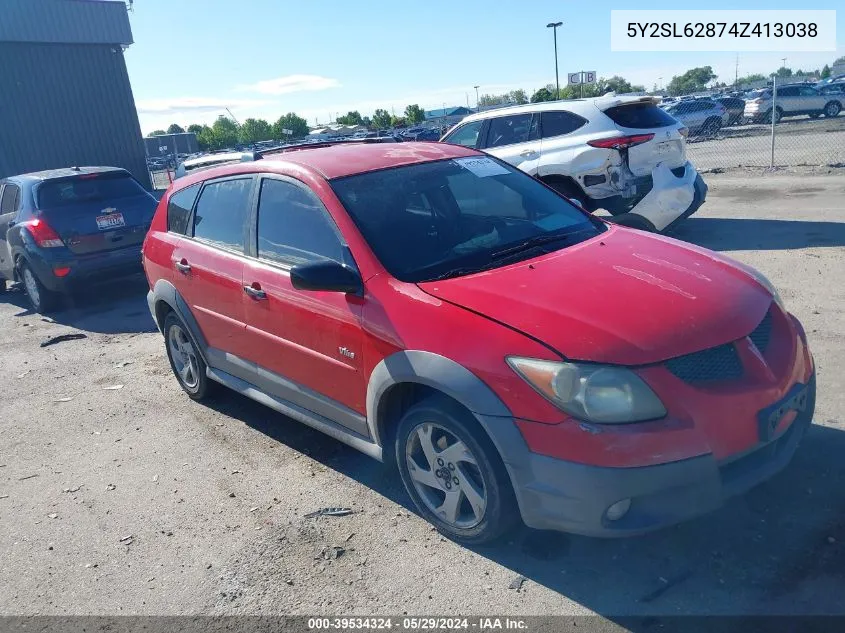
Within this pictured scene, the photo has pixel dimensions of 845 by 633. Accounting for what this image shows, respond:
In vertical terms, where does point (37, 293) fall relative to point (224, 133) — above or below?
below

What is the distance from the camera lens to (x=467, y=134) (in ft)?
36.0

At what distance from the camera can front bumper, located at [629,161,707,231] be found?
8523 millimetres

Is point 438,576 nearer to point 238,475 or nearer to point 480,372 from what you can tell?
point 480,372

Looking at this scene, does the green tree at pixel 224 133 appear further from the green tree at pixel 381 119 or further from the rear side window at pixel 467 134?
the rear side window at pixel 467 134

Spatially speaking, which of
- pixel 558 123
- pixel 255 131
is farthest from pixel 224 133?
pixel 558 123

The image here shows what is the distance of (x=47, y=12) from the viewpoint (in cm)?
1930

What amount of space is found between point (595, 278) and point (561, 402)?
81cm

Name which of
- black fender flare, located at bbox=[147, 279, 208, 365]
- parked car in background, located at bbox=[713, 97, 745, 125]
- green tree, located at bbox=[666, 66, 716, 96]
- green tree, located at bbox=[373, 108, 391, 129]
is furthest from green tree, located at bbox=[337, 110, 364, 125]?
black fender flare, located at bbox=[147, 279, 208, 365]

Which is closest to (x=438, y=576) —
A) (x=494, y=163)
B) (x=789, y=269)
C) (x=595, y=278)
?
(x=595, y=278)

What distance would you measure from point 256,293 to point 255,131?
1324 inches

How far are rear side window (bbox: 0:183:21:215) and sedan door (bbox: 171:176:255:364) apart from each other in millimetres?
5921

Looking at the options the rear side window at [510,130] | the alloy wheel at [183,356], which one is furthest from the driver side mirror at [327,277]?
the rear side window at [510,130]

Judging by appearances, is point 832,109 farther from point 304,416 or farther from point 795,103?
point 304,416

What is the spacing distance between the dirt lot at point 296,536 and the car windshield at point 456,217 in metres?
1.34
